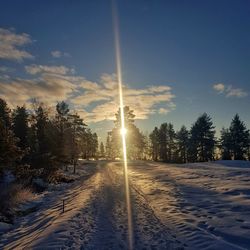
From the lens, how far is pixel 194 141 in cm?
6931

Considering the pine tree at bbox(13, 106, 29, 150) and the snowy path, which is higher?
the pine tree at bbox(13, 106, 29, 150)

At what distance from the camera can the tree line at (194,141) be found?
2452 inches

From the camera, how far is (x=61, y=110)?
62531 mm

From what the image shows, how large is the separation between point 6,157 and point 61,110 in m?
44.7

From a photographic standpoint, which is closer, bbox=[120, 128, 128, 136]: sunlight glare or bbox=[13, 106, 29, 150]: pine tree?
bbox=[13, 106, 29, 150]: pine tree

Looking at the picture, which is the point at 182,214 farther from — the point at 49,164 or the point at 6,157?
the point at 49,164

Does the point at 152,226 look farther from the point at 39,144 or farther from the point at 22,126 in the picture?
the point at 22,126

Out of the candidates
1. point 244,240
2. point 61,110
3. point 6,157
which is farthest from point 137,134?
point 244,240

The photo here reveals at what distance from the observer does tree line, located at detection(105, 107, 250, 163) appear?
62281 mm

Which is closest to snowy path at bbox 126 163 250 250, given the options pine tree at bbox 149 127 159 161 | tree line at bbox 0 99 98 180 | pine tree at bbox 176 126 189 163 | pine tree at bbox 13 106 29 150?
tree line at bbox 0 99 98 180

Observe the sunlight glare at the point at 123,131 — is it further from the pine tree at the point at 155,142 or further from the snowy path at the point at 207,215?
the snowy path at the point at 207,215

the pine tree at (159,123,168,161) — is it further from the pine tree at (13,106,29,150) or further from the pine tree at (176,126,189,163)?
the pine tree at (13,106,29,150)

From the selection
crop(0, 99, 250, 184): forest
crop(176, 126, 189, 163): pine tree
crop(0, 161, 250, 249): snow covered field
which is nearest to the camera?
crop(0, 161, 250, 249): snow covered field

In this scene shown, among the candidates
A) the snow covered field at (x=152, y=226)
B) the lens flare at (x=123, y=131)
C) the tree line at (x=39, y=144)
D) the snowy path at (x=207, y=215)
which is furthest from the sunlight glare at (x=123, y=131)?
the snow covered field at (x=152, y=226)
